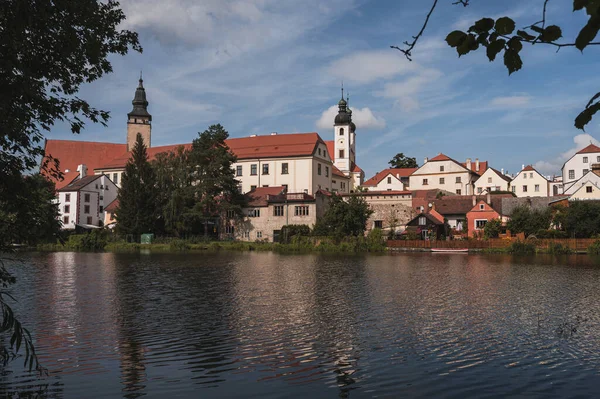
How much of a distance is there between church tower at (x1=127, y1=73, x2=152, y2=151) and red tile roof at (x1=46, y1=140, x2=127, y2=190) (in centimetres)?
386

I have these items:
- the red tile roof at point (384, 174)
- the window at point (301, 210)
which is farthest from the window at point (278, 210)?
the red tile roof at point (384, 174)

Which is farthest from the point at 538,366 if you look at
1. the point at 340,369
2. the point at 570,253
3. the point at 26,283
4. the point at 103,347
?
the point at 570,253

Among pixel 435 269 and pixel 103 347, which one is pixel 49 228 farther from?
pixel 435 269

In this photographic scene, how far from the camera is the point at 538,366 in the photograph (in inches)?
376

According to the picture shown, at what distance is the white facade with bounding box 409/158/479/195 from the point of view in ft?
277

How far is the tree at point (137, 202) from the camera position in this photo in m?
64.2

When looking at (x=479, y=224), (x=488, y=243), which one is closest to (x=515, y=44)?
(x=488, y=243)

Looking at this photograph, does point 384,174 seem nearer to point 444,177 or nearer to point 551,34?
point 444,177

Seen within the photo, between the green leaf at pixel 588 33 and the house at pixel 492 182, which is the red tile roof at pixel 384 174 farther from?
the green leaf at pixel 588 33

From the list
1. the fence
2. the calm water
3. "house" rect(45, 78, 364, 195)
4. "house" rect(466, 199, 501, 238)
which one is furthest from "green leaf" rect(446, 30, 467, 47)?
"house" rect(45, 78, 364, 195)

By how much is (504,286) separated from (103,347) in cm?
1710

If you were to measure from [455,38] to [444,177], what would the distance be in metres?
85.5

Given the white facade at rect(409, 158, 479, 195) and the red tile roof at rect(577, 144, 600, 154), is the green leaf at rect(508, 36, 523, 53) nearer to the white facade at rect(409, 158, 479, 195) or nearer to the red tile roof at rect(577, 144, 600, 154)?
the white facade at rect(409, 158, 479, 195)

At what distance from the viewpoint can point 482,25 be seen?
3166 millimetres
